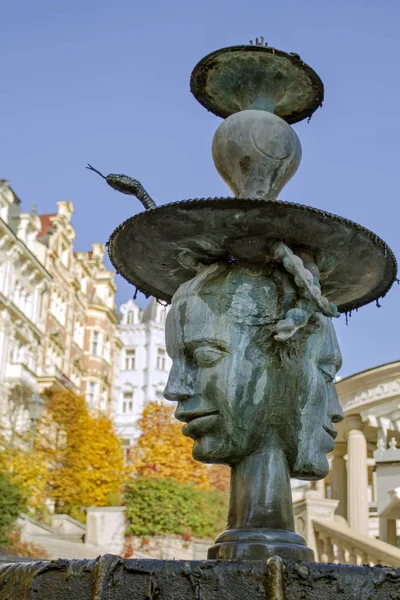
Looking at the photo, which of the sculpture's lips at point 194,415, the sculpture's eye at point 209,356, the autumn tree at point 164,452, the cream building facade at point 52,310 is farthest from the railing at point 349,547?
the cream building facade at point 52,310

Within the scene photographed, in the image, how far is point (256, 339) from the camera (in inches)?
218

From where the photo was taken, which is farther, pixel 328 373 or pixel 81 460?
pixel 81 460

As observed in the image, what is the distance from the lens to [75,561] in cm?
439

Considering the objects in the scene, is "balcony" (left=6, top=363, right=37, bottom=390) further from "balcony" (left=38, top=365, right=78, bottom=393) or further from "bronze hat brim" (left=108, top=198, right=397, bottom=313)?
"bronze hat brim" (left=108, top=198, right=397, bottom=313)

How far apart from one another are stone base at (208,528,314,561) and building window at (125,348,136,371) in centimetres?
7213

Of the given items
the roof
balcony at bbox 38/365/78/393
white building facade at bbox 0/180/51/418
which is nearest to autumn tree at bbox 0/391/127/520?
white building facade at bbox 0/180/51/418

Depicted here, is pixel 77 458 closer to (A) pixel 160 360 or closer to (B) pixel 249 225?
(B) pixel 249 225

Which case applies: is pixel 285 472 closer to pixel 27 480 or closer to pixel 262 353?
pixel 262 353

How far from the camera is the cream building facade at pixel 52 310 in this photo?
42875 millimetres

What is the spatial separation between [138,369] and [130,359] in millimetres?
1692

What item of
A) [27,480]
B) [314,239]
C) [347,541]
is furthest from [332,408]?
[27,480]

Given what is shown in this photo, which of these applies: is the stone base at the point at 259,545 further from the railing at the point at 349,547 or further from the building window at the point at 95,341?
the building window at the point at 95,341

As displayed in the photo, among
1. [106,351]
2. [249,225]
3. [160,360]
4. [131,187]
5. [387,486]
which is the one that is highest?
[160,360]

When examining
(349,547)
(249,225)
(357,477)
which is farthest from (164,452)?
(249,225)
